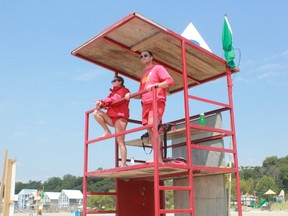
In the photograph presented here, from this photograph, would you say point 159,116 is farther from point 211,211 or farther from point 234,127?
point 211,211

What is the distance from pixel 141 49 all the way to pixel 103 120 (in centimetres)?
169

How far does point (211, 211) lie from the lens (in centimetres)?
787

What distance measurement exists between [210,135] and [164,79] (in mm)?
1951

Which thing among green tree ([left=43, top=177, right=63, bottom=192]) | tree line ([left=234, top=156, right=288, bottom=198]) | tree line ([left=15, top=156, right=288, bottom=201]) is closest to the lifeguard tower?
tree line ([left=15, top=156, right=288, bottom=201])

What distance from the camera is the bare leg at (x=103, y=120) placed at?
302 inches

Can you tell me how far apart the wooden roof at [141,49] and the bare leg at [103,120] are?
1433 mm

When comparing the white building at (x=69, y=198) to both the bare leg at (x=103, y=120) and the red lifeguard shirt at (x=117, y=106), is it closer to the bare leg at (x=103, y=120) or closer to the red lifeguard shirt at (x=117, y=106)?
the bare leg at (x=103, y=120)

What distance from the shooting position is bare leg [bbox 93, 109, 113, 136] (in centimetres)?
766

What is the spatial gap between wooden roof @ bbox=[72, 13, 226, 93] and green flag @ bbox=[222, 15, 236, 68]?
15 centimetres

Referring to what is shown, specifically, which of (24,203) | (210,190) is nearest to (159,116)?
(210,190)

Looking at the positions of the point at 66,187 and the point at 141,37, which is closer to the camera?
the point at 141,37

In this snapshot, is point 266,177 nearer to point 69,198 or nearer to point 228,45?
point 69,198

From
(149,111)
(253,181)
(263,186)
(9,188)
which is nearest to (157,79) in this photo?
(149,111)

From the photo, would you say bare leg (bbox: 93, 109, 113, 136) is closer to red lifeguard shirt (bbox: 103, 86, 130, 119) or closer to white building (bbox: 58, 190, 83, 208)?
red lifeguard shirt (bbox: 103, 86, 130, 119)
